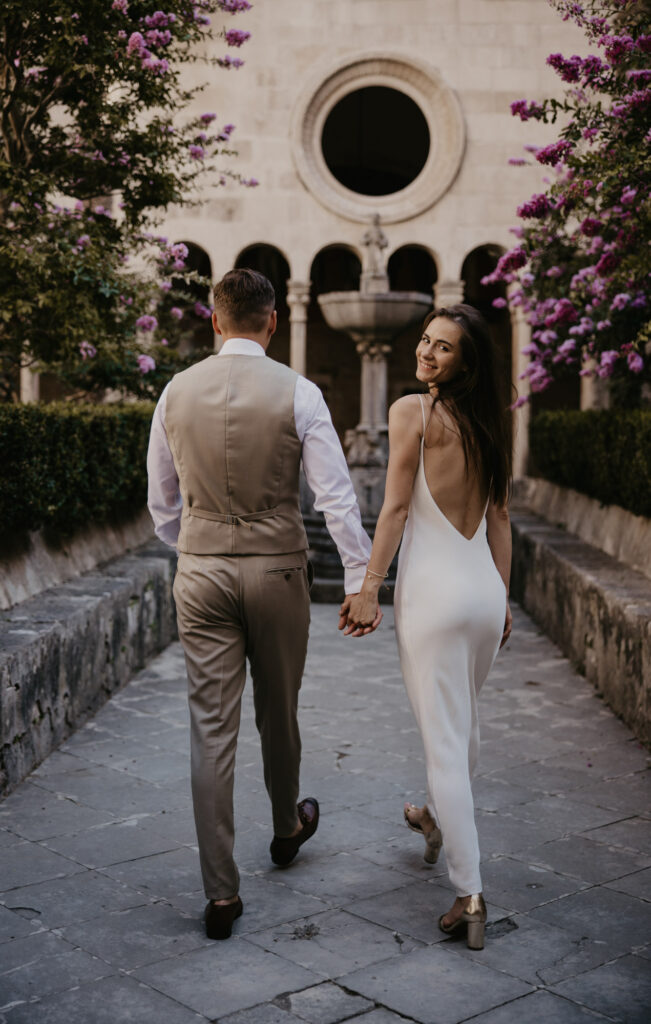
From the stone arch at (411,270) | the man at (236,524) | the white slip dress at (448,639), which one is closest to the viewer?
the white slip dress at (448,639)

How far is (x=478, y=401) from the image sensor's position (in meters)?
3.48

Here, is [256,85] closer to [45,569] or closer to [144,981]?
[45,569]

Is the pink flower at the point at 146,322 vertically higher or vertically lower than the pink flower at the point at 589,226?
lower

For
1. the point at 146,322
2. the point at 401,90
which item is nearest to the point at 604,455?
the point at 146,322

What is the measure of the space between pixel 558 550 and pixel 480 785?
3.97 metres

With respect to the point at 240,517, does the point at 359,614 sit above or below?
below

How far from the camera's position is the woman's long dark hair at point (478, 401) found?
11.3ft

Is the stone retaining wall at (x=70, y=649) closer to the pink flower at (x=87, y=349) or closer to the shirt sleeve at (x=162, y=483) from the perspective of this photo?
the shirt sleeve at (x=162, y=483)

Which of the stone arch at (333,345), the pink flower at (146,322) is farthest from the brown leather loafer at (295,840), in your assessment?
the stone arch at (333,345)

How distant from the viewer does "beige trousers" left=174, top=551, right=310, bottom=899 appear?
343 cm

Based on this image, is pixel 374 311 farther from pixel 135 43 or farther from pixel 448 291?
pixel 135 43

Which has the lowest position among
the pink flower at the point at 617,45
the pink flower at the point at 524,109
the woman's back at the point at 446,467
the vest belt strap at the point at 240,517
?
the vest belt strap at the point at 240,517

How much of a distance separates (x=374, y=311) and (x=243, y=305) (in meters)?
9.01

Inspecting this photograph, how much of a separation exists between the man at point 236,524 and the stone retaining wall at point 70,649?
1468 mm
